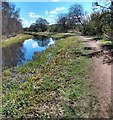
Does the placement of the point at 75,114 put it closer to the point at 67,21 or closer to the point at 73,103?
the point at 73,103

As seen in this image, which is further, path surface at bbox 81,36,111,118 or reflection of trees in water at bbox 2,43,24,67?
reflection of trees in water at bbox 2,43,24,67

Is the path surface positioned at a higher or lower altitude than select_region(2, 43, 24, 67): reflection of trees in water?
higher

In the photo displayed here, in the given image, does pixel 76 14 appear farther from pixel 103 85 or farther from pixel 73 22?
pixel 103 85

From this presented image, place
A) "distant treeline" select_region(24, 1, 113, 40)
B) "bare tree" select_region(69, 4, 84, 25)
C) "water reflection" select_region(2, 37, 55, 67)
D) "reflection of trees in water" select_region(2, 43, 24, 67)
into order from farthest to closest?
"bare tree" select_region(69, 4, 84, 25) → "distant treeline" select_region(24, 1, 113, 40) → "water reflection" select_region(2, 37, 55, 67) → "reflection of trees in water" select_region(2, 43, 24, 67)

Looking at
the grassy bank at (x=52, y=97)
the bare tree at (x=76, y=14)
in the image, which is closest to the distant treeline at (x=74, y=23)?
the bare tree at (x=76, y=14)

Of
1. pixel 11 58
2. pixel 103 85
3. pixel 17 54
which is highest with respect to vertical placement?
pixel 103 85

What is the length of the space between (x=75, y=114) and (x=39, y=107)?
1.49 m

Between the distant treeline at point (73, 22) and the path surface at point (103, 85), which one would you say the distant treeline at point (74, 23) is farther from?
the path surface at point (103, 85)

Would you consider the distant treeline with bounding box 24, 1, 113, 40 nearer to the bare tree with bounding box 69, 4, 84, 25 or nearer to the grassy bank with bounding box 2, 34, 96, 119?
the bare tree with bounding box 69, 4, 84, 25

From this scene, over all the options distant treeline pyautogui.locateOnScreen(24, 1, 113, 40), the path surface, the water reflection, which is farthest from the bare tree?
the path surface

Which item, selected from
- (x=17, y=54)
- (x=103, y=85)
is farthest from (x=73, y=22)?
(x=103, y=85)

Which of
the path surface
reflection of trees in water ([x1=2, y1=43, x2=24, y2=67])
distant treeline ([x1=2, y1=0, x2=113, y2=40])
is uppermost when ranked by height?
distant treeline ([x1=2, y1=0, x2=113, y2=40])

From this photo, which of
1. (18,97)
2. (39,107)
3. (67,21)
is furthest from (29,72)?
(67,21)

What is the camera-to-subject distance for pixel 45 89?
11.4 meters
